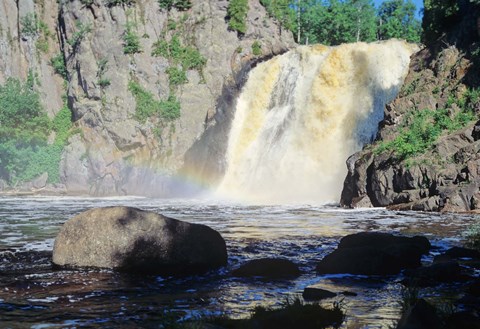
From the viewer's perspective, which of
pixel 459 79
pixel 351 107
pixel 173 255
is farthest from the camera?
pixel 351 107

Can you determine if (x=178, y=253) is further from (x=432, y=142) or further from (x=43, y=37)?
(x=43, y=37)

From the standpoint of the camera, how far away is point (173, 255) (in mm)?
11406

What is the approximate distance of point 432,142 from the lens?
2969cm

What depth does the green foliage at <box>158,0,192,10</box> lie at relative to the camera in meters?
55.8

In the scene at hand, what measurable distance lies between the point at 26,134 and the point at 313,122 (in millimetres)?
31418

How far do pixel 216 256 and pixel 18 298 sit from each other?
424 centimetres

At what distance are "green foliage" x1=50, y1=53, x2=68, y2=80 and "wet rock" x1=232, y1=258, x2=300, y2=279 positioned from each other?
52.8m

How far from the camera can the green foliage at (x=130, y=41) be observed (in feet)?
175

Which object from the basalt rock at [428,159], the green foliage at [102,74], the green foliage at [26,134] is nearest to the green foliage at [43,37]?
the green foliage at [26,134]

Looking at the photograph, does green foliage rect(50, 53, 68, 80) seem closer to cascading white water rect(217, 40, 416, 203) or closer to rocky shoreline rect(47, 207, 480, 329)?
cascading white water rect(217, 40, 416, 203)

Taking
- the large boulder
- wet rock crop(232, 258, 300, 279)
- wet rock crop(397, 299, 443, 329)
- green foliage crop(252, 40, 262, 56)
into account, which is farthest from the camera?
green foliage crop(252, 40, 262, 56)

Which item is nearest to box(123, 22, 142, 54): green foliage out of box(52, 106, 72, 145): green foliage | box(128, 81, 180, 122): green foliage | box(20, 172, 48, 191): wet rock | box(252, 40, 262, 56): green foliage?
box(128, 81, 180, 122): green foliage

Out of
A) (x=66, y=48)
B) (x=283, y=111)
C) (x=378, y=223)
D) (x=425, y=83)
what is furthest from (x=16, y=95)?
(x=378, y=223)

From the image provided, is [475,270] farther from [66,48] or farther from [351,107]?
[66,48]
